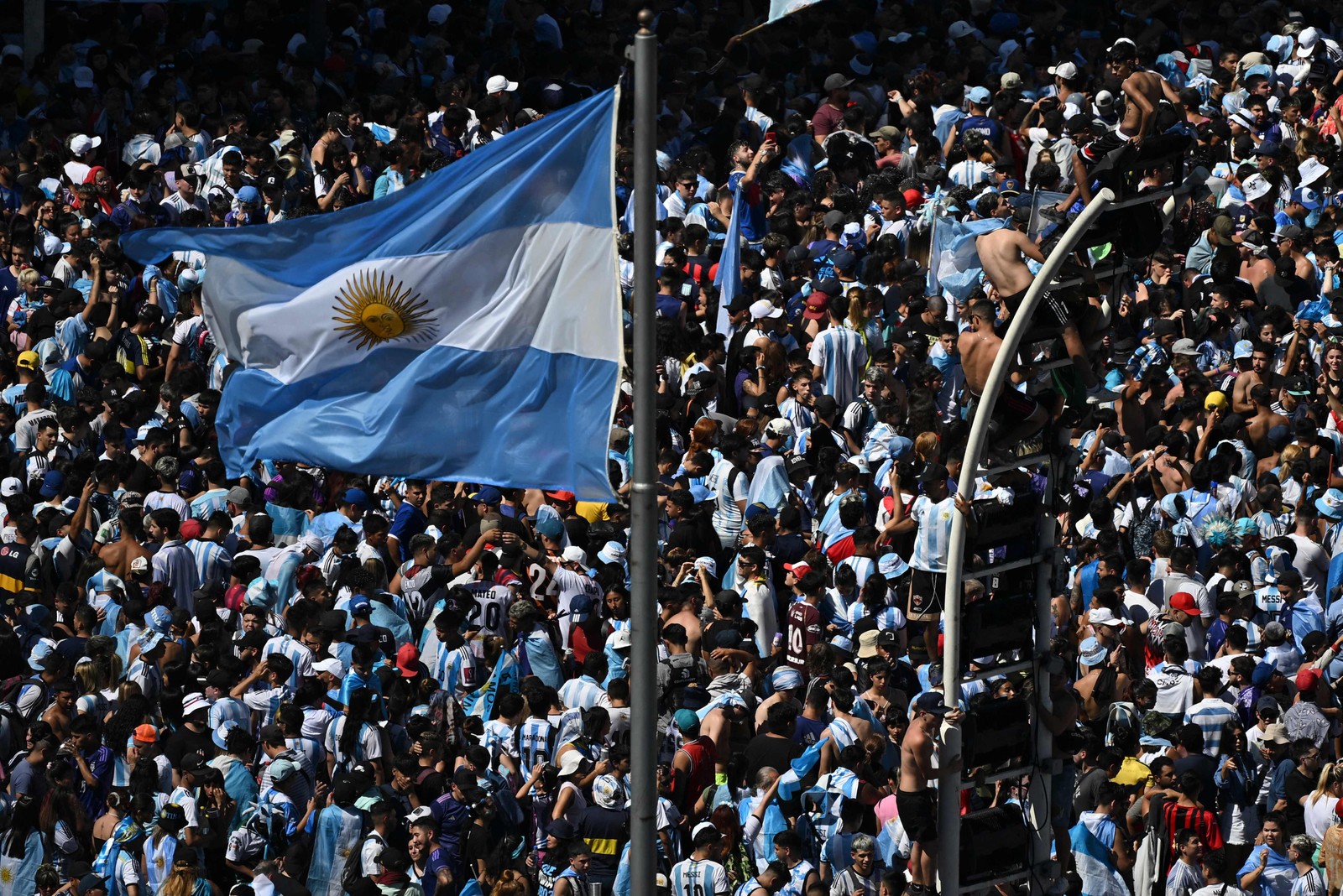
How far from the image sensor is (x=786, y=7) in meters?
11.5

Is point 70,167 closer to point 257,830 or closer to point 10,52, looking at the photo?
point 10,52

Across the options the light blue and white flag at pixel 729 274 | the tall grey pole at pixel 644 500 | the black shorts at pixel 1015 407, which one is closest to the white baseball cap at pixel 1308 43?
the light blue and white flag at pixel 729 274

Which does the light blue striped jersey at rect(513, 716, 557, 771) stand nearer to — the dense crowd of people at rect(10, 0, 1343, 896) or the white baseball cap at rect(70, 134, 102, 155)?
the dense crowd of people at rect(10, 0, 1343, 896)

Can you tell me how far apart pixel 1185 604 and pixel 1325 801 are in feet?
7.42

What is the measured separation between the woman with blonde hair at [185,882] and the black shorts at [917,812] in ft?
13.4

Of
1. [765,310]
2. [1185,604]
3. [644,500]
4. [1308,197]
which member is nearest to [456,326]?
[644,500]

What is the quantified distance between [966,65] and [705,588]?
983cm

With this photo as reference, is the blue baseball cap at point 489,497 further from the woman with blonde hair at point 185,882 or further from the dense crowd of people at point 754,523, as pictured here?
the woman with blonde hair at point 185,882

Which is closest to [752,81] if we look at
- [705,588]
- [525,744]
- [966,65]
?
[966,65]

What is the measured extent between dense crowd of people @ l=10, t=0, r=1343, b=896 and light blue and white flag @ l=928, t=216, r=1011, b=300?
114mm

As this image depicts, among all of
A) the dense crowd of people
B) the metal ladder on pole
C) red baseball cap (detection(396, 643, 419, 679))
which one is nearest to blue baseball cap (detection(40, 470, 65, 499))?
the dense crowd of people

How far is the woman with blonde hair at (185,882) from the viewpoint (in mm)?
15094

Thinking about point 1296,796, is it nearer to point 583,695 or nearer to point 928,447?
point 928,447

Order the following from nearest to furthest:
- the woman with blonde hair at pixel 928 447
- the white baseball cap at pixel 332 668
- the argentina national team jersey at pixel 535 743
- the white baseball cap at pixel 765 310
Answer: the argentina national team jersey at pixel 535 743
the white baseball cap at pixel 332 668
the woman with blonde hair at pixel 928 447
the white baseball cap at pixel 765 310
